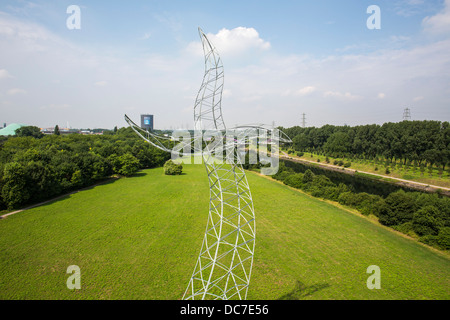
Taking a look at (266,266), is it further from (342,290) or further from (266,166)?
(266,166)

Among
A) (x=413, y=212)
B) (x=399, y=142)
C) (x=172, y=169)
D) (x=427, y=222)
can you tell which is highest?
(x=399, y=142)

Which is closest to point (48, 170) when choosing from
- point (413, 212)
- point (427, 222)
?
point (427, 222)

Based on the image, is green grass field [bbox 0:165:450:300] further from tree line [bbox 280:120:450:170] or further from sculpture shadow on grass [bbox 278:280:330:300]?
tree line [bbox 280:120:450:170]

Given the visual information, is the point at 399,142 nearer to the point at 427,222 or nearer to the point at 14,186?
the point at 427,222

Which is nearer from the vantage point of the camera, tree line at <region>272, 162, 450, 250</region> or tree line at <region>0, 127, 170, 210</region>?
tree line at <region>272, 162, 450, 250</region>

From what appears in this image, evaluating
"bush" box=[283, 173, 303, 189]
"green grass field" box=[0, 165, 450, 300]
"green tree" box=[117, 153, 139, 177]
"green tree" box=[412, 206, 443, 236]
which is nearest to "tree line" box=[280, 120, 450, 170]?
"bush" box=[283, 173, 303, 189]

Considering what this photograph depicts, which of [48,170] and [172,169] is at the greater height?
[48,170]

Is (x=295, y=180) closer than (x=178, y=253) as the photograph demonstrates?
No

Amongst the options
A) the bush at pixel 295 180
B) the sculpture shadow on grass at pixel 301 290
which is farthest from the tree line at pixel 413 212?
the sculpture shadow on grass at pixel 301 290
